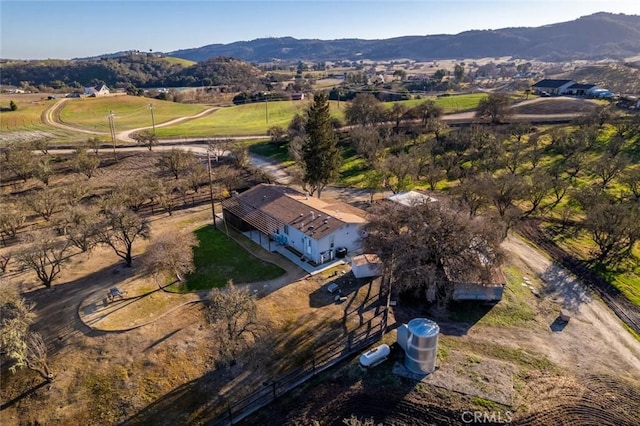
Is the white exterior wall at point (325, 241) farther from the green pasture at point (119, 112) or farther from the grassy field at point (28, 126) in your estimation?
the green pasture at point (119, 112)

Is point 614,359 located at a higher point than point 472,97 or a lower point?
lower

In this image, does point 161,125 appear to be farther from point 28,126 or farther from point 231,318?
point 231,318

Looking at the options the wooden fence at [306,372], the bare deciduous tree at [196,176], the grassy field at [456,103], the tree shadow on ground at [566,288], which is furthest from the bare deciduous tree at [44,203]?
the grassy field at [456,103]

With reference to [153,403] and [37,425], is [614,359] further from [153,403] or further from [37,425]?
[37,425]

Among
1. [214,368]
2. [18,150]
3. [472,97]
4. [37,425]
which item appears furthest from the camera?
[472,97]

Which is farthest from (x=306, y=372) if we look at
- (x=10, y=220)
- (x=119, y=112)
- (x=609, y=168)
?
(x=119, y=112)

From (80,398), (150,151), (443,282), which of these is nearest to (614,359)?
(443,282)

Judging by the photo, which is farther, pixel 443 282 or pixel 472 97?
pixel 472 97
